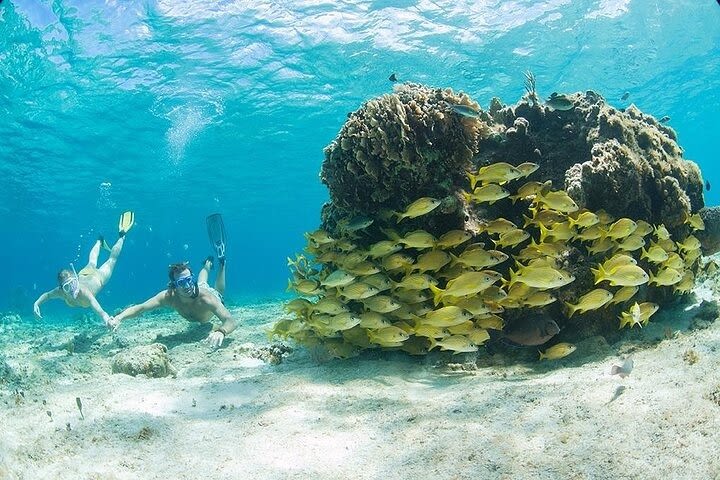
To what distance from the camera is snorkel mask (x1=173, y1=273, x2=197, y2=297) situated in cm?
966

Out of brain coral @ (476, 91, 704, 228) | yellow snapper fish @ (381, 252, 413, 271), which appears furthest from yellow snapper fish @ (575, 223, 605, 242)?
yellow snapper fish @ (381, 252, 413, 271)

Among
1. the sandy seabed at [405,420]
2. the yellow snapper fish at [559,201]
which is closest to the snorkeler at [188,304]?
the sandy seabed at [405,420]

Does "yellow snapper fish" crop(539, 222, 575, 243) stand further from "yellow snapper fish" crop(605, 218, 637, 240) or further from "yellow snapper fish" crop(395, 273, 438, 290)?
"yellow snapper fish" crop(395, 273, 438, 290)

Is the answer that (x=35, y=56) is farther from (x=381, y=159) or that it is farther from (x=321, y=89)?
(x=381, y=159)

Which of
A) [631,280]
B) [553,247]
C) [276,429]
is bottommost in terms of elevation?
[276,429]

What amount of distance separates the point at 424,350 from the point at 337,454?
8.86 ft

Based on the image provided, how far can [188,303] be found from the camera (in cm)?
1048

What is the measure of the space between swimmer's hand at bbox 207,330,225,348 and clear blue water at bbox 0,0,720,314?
51.2 feet

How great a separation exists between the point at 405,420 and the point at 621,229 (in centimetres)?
363

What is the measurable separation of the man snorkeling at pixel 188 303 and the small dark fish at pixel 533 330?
20.7ft

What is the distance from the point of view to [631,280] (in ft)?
16.6

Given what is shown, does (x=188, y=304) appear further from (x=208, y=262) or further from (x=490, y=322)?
(x=490, y=322)

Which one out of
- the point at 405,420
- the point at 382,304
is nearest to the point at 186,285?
the point at 382,304

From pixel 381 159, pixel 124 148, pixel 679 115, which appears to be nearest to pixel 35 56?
pixel 124 148
